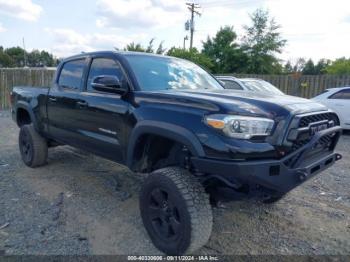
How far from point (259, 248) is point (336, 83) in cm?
1319

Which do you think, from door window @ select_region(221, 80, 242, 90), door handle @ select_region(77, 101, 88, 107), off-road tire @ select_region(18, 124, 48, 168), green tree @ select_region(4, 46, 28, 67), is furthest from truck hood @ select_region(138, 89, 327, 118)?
green tree @ select_region(4, 46, 28, 67)

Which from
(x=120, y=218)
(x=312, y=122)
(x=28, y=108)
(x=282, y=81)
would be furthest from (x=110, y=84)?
(x=282, y=81)

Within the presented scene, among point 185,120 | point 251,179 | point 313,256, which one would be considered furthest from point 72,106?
point 313,256

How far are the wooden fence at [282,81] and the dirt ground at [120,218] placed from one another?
10284 millimetres

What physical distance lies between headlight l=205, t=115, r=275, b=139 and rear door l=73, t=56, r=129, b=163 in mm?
1264

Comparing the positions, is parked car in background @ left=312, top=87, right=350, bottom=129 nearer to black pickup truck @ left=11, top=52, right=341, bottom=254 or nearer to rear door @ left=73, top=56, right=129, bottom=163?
black pickup truck @ left=11, top=52, right=341, bottom=254

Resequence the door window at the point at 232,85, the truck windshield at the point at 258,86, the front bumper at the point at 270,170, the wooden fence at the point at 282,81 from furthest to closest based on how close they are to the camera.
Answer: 1. the wooden fence at the point at 282,81
2. the truck windshield at the point at 258,86
3. the door window at the point at 232,85
4. the front bumper at the point at 270,170

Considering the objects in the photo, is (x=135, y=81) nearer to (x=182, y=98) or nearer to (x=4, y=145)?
(x=182, y=98)

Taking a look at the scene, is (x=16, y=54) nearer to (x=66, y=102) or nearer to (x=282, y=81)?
(x=282, y=81)

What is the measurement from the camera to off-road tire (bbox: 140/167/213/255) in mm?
2855

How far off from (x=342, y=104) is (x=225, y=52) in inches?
995

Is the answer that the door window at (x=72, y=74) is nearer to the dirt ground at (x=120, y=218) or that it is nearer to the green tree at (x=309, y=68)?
the dirt ground at (x=120, y=218)

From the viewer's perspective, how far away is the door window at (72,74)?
15.5ft

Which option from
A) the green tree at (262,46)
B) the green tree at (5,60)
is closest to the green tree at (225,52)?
the green tree at (262,46)
